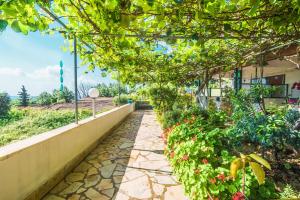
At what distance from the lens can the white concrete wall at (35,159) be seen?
2410 millimetres

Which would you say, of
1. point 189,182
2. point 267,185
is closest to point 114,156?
point 189,182

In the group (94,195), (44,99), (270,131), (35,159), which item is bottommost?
(94,195)

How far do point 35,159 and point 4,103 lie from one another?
11705 millimetres

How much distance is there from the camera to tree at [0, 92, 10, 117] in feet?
38.4

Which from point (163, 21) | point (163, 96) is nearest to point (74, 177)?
point (163, 21)

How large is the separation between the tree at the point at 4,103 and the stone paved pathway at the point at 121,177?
944 centimetres

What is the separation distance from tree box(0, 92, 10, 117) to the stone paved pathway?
944 cm

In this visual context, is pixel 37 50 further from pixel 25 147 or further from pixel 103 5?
pixel 103 5

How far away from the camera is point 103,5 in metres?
1.90

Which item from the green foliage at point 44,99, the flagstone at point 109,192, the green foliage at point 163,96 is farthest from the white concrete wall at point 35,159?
the green foliage at point 44,99

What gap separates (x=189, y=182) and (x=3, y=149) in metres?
2.50

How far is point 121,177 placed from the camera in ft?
12.5

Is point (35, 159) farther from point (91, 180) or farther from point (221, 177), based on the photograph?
point (221, 177)

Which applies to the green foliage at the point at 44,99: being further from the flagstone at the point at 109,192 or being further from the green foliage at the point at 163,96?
the flagstone at the point at 109,192
